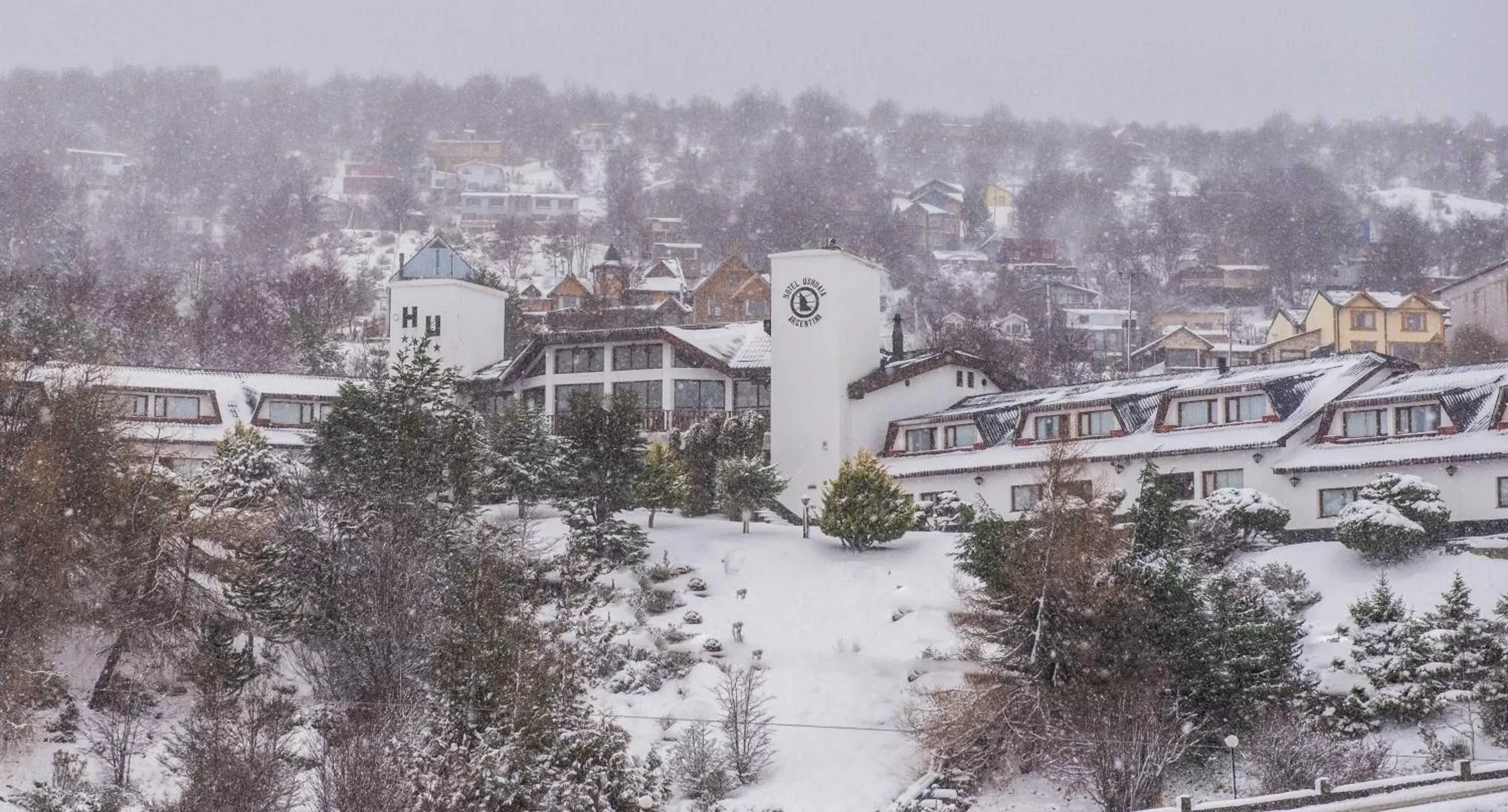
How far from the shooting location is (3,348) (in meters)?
45.1

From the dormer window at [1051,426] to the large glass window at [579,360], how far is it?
1632cm

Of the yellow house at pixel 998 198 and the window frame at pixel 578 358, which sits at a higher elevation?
the yellow house at pixel 998 198

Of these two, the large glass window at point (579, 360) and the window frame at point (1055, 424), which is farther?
the large glass window at point (579, 360)

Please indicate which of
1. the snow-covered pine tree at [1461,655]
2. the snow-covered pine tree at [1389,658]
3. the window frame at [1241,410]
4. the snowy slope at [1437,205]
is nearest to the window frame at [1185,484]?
the window frame at [1241,410]

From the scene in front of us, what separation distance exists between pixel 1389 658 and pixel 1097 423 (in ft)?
53.6

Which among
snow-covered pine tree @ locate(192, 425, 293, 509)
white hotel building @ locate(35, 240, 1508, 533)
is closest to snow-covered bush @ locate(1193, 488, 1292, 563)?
white hotel building @ locate(35, 240, 1508, 533)

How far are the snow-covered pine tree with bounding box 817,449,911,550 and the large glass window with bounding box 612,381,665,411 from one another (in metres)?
12.0

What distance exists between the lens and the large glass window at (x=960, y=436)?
55.1m

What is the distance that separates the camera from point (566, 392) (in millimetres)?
62125

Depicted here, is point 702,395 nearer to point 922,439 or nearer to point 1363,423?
point 922,439

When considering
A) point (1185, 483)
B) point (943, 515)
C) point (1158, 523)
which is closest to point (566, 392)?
point (943, 515)

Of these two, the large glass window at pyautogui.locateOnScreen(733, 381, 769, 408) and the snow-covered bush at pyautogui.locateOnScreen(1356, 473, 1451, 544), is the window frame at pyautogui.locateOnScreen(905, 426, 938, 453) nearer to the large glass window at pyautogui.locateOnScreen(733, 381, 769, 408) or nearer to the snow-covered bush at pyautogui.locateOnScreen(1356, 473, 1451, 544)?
the large glass window at pyautogui.locateOnScreen(733, 381, 769, 408)

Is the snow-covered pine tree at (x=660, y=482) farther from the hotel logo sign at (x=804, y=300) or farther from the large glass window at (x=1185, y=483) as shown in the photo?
the large glass window at (x=1185, y=483)

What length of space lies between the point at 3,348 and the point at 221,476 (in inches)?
297
